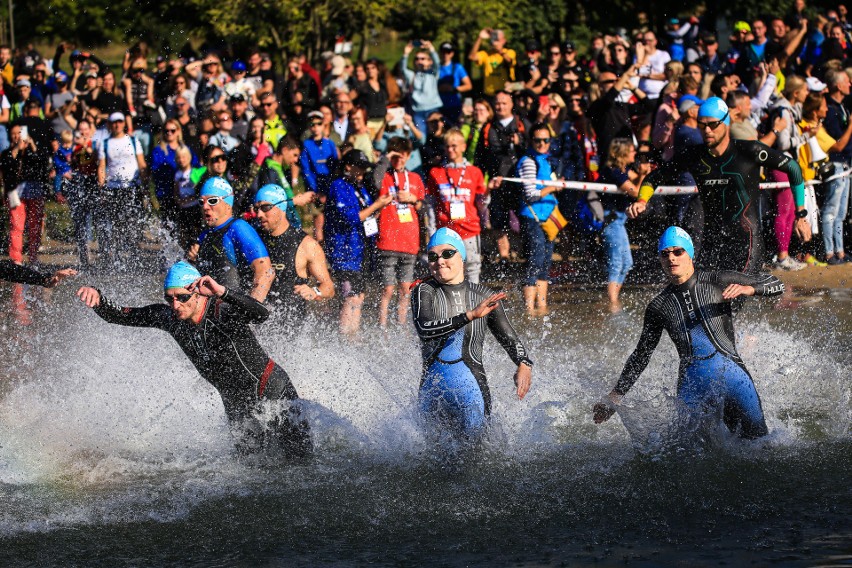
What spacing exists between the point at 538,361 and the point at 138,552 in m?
4.50

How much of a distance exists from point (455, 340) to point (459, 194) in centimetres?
454

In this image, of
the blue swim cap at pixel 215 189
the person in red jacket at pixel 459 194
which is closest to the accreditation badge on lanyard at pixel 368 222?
the person in red jacket at pixel 459 194

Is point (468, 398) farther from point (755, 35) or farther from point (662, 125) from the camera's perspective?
point (755, 35)

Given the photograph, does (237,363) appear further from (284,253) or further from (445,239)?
(284,253)

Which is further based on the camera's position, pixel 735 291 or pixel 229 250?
pixel 229 250

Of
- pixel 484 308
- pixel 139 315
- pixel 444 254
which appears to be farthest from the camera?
pixel 139 315

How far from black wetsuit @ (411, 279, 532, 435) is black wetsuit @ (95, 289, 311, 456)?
897 mm

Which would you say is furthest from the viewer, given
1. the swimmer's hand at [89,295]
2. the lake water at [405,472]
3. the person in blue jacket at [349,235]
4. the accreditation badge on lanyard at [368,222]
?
the accreditation badge on lanyard at [368,222]

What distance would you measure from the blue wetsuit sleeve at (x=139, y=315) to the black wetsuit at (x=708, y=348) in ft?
9.11

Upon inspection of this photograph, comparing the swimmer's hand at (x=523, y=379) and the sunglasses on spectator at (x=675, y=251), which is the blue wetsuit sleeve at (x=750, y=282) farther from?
the swimmer's hand at (x=523, y=379)

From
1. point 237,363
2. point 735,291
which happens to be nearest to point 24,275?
point 237,363

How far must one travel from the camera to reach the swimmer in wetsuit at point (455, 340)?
23.8 feet

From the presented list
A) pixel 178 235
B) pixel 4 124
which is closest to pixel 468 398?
pixel 178 235

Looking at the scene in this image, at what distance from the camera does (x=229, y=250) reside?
9.15 m
